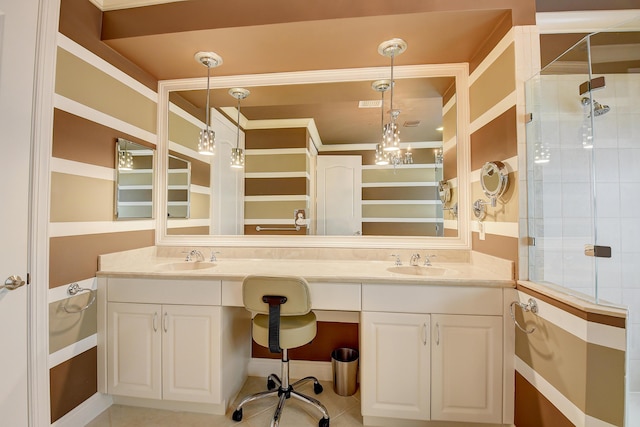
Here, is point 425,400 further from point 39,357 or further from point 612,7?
point 612,7

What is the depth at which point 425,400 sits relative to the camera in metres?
1.48

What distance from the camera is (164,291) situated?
1.63 metres

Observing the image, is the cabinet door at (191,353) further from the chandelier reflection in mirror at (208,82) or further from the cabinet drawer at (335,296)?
the chandelier reflection in mirror at (208,82)

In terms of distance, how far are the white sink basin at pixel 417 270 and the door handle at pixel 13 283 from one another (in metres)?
1.94

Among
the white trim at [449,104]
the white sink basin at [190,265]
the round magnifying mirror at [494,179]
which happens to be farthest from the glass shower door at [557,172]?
the white sink basin at [190,265]

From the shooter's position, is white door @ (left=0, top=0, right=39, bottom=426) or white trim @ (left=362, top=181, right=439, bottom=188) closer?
white door @ (left=0, top=0, right=39, bottom=426)

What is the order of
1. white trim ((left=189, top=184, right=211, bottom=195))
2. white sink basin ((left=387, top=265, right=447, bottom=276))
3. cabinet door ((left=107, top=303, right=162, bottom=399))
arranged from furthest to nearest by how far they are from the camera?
white trim ((left=189, top=184, right=211, bottom=195))
white sink basin ((left=387, top=265, right=447, bottom=276))
cabinet door ((left=107, top=303, right=162, bottom=399))

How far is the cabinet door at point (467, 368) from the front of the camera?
1445 mm

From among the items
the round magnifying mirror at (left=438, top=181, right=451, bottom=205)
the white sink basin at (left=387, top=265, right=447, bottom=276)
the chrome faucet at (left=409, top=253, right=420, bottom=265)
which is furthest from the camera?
the round magnifying mirror at (left=438, top=181, right=451, bottom=205)

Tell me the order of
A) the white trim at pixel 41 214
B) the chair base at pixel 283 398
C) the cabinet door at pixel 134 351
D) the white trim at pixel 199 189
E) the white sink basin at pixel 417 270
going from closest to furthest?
the white trim at pixel 41 214 < the chair base at pixel 283 398 < the cabinet door at pixel 134 351 < the white sink basin at pixel 417 270 < the white trim at pixel 199 189

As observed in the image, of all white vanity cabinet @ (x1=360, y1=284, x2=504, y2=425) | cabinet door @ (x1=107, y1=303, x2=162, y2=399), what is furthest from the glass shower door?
cabinet door @ (x1=107, y1=303, x2=162, y2=399)

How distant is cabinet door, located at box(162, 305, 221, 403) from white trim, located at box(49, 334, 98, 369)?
1.45 feet

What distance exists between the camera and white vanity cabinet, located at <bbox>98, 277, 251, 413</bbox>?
5.26 feet

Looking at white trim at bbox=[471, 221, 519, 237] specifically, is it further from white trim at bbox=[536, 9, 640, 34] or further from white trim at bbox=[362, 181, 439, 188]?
white trim at bbox=[536, 9, 640, 34]
